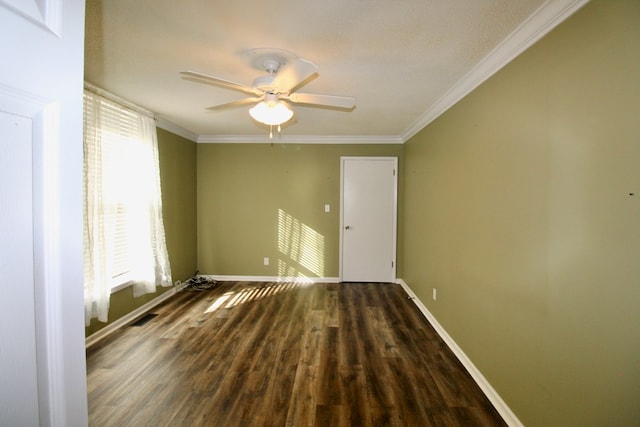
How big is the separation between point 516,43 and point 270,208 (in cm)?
352

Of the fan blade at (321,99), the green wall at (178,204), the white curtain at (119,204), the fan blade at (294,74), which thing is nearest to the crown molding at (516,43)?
the fan blade at (321,99)

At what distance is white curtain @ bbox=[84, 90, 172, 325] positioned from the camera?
2.37m

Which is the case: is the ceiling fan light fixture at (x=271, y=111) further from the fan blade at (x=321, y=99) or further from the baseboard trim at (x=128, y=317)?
the baseboard trim at (x=128, y=317)

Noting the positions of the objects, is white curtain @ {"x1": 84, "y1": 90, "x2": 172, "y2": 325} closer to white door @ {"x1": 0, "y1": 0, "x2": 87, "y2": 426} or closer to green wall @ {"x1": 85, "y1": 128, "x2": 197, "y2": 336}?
green wall @ {"x1": 85, "y1": 128, "x2": 197, "y2": 336}

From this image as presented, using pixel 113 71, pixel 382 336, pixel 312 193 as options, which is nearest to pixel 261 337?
pixel 382 336

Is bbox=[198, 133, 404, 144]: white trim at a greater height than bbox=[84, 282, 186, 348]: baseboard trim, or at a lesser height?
greater

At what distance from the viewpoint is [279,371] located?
2172 millimetres

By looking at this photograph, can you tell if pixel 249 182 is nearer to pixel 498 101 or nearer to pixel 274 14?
pixel 274 14

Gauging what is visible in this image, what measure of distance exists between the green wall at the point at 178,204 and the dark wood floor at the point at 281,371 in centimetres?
71

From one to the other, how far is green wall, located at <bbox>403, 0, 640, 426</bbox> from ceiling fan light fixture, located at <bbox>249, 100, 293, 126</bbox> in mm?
1463

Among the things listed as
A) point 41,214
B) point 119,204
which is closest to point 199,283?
point 119,204

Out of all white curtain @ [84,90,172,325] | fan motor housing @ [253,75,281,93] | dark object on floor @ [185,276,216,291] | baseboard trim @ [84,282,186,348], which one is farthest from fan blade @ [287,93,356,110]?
dark object on floor @ [185,276,216,291]

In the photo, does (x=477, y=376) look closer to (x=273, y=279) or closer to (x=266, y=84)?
(x=266, y=84)

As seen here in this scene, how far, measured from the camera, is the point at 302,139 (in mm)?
4285
